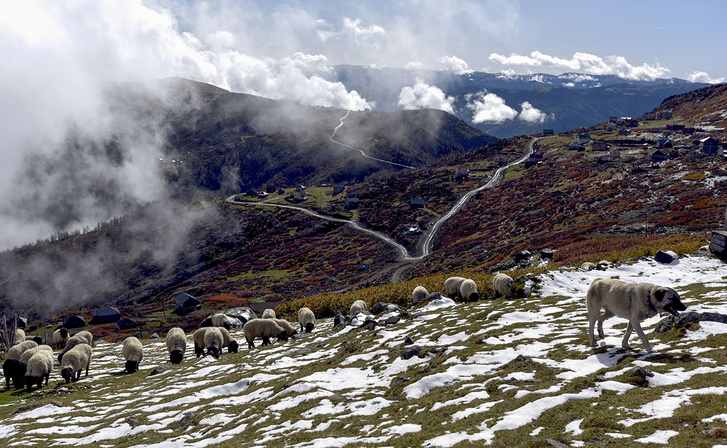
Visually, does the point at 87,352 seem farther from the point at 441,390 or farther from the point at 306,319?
the point at 441,390

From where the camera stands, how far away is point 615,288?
54.3ft

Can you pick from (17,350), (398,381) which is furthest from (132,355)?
(398,381)

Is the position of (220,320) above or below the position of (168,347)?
below

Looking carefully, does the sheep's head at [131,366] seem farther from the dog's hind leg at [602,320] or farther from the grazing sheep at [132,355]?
the dog's hind leg at [602,320]

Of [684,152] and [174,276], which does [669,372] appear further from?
[174,276]

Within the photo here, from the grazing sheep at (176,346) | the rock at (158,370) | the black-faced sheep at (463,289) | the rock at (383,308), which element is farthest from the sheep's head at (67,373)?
the black-faced sheep at (463,289)

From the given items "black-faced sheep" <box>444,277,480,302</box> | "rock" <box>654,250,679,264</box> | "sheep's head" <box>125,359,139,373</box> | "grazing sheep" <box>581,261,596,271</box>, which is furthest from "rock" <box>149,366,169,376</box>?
"rock" <box>654,250,679,264</box>

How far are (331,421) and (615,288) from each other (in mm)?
12503

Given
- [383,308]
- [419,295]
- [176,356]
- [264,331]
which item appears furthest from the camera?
[419,295]

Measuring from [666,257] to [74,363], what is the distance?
48.6m

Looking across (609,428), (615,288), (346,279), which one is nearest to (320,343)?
(615,288)

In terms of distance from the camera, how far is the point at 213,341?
35.4 metres

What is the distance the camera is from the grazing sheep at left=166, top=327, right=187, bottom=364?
3519 centimetres

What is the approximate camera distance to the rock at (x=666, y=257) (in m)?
33.8
